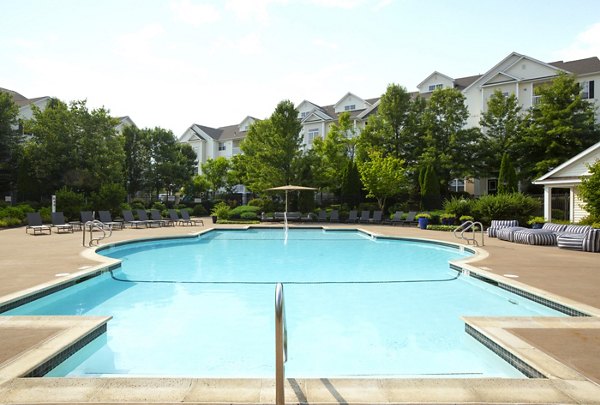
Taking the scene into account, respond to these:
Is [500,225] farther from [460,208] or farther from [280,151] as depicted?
[280,151]

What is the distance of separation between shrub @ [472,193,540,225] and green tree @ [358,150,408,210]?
730cm

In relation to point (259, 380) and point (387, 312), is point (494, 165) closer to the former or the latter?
point (387, 312)

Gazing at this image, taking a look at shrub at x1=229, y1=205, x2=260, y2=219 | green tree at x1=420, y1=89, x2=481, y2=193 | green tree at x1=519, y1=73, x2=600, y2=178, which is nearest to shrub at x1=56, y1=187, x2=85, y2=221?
shrub at x1=229, y1=205, x2=260, y2=219

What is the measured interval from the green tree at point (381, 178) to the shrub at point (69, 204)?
19055 millimetres

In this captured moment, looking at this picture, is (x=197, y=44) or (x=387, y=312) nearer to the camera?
(x=387, y=312)

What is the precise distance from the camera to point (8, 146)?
1158 inches

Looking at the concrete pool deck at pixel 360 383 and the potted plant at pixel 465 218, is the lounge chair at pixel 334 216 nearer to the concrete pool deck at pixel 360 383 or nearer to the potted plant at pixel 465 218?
the potted plant at pixel 465 218

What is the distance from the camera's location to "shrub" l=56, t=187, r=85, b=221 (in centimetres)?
2380

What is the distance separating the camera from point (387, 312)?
21.7ft

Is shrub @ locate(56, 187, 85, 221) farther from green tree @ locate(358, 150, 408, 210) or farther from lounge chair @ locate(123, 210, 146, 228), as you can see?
green tree @ locate(358, 150, 408, 210)

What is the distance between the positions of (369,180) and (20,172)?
81.5ft

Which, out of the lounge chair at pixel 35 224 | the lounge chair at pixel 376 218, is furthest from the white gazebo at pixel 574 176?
the lounge chair at pixel 35 224

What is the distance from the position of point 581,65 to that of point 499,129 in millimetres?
9378

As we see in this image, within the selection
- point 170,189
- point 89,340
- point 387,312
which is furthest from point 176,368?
point 170,189
